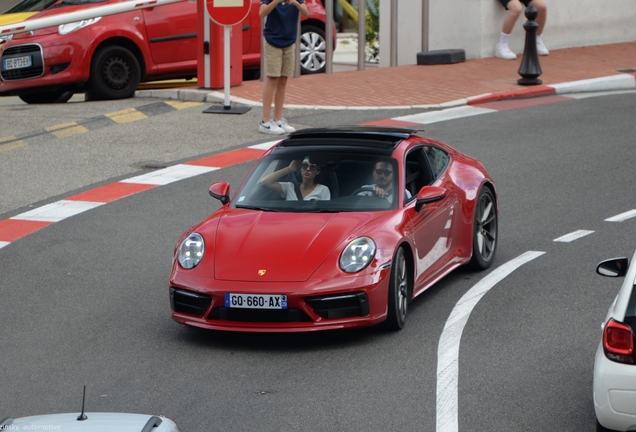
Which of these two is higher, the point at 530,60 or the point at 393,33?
the point at 393,33

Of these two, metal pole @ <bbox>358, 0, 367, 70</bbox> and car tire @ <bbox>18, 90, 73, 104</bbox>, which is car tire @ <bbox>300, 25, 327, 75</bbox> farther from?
car tire @ <bbox>18, 90, 73, 104</bbox>

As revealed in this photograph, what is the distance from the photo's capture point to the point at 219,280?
7.12m

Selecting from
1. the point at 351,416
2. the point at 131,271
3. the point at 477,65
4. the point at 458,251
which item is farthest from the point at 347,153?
the point at 477,65

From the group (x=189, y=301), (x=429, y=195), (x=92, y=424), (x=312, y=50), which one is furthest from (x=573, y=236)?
(x=312, y=50)

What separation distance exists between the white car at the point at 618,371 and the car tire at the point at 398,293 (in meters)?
2.37

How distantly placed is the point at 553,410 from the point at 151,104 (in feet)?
39.4

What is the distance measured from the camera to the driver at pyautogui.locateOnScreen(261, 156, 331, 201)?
8.02 metres

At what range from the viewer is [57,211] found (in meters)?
11.5

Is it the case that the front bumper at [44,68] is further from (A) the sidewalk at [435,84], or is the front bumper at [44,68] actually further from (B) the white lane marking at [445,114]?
(B) the white lane marking at [445,114]

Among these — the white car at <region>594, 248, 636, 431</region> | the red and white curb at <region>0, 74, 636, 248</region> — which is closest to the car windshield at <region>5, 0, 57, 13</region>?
the red and white curb at <region>0, 74, 636, 248</region>

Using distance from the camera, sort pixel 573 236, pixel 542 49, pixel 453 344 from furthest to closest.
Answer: pixel 542 49
pixel 573 236
pixel 453 344

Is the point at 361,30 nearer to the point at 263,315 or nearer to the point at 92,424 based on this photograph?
the point at 263,315

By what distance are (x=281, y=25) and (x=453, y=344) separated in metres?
8.11

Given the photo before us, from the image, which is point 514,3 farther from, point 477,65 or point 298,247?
point 298,247
